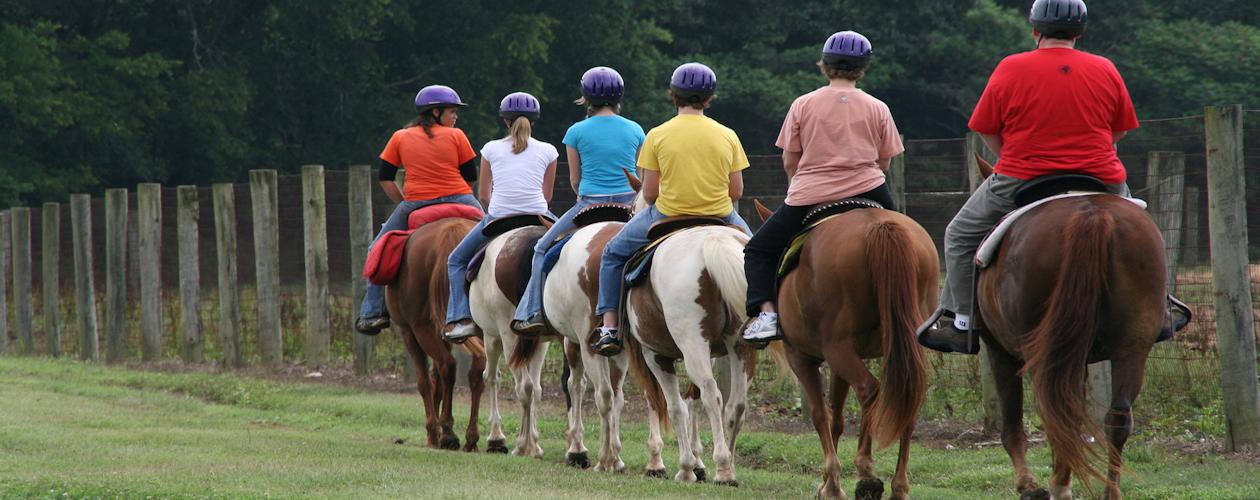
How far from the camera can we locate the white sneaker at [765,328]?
31.0 ft

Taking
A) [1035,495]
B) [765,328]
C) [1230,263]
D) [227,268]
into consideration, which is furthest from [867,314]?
[227,268]

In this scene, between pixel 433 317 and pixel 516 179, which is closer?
pixel 516 179

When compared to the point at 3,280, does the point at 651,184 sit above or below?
above

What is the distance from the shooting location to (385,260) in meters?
13.8

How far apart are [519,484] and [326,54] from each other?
29.7m

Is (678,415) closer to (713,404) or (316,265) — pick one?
(713,404)

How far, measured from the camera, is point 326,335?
1983 cm

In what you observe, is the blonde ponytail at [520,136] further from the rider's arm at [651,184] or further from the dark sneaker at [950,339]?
the dark sneaker at [950,339]

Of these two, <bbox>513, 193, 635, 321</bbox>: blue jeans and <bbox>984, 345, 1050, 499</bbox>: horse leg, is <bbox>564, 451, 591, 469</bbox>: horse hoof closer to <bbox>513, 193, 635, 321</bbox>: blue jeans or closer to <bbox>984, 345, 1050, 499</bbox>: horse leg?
<bbox>513, 193, 635, 321</bbox>: blue jeans

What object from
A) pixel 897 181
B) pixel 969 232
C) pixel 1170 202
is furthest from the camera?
pixel 897 181

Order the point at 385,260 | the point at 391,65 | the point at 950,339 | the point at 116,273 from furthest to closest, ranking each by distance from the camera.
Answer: the point at 391,65 → the point at 116,273 → the point at 385,260 → the point at 950,339

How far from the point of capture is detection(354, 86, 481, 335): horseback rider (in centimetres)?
1384

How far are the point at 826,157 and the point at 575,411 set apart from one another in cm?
341

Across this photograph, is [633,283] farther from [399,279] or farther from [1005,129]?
[399,279]
